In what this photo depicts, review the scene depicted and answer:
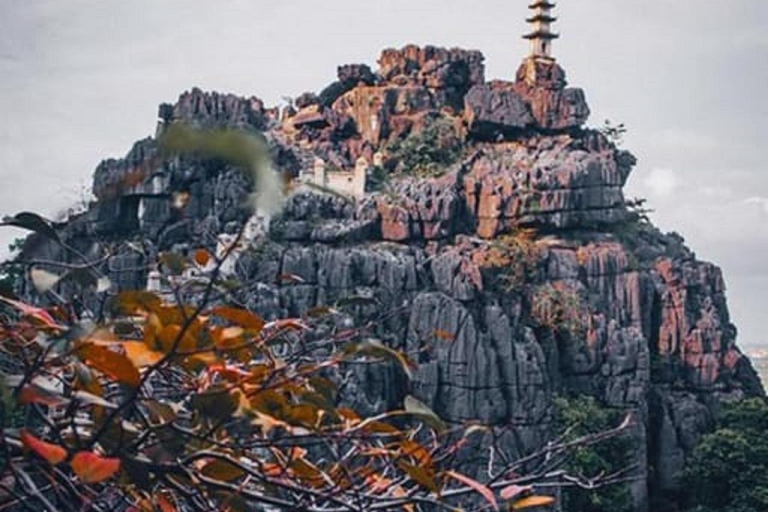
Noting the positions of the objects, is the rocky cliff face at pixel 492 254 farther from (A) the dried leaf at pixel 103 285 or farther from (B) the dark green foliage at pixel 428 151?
(A) the dried leaf at pixel 103 285

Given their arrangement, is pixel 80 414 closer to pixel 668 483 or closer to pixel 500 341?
pixel 500 341

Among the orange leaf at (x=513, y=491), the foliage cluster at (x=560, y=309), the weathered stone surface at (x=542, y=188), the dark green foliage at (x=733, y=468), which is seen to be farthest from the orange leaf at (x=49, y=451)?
the weathered stone surface at (x=542, y=188)

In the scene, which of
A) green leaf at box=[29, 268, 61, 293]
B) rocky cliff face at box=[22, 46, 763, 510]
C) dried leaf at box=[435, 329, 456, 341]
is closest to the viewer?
green leaf at box=[29, 268, 61, 293]

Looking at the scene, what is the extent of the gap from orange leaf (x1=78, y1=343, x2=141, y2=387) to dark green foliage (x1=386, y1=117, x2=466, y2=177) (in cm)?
1985

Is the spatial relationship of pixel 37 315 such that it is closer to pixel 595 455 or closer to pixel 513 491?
pixel 513 491

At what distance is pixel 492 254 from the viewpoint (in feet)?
61.4

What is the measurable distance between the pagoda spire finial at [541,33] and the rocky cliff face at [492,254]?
3.29 feet

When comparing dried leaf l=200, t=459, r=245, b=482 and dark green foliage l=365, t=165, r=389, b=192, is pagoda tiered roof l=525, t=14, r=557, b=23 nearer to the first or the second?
dark green foliage l=365, t=165, r=389, b=192

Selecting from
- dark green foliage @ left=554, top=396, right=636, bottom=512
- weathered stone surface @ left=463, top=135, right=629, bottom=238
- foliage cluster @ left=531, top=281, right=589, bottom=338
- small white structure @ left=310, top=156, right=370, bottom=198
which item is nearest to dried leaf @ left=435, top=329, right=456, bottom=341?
dark green foliage @ left=554, top=396, right=636, bottom=512

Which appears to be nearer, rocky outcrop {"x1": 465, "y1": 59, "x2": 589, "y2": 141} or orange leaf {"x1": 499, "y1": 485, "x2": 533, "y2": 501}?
orange leaf {"x1": 499, "y1": 485, "x2": 533, "y2": 501}

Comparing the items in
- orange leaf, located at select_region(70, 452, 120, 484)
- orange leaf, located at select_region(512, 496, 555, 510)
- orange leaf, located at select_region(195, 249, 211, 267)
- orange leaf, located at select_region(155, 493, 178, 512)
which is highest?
orange leaf, located at select_region(195, 249, 211, 267)

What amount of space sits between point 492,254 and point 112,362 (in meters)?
17.7

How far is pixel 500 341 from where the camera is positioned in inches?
695

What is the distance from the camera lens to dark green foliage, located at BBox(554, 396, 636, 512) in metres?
16.8
